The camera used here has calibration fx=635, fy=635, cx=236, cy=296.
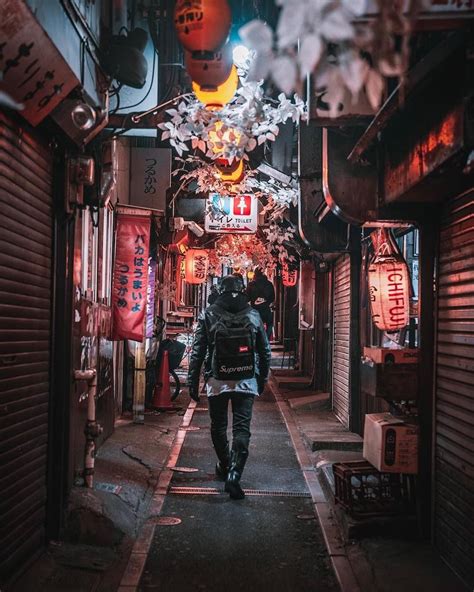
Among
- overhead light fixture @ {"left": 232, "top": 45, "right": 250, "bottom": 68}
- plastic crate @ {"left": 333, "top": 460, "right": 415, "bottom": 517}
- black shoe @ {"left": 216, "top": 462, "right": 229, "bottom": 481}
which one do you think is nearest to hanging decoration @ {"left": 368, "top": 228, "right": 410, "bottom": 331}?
plastic crate @ {"left": 333, "top": 460, "right": 415, "bottom": 517}

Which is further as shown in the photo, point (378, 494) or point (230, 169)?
point (230, 169)

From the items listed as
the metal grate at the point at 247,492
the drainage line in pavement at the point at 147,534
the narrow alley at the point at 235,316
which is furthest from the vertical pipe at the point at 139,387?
the metal grate at the point at 247,492

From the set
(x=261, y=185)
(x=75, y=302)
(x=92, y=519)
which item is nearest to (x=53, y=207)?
(x=75, y=302)

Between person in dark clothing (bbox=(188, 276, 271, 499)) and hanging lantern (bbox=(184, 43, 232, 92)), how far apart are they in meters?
4.06

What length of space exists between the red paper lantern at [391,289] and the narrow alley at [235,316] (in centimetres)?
2

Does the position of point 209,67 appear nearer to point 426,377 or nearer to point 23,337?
point 23,337

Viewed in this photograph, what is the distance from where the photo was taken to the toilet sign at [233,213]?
20.6 meters

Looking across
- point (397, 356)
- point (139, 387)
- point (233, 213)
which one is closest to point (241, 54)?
point (397, 356)

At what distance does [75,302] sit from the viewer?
8461 millimetres

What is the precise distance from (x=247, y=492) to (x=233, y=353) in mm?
2161

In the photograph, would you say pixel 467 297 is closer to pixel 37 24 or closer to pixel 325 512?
pixel 325 512

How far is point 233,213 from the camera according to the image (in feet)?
67.8

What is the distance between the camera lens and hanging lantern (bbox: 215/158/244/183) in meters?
13.1

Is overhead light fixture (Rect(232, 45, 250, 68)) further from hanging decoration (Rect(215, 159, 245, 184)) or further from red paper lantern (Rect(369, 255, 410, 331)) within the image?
red paper lantern (Rect(369, 255, 410, 331))
